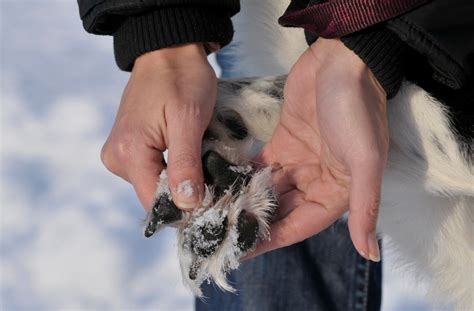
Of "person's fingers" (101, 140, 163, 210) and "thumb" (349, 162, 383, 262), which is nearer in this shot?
"thumb" (349, 162, 383, 262)

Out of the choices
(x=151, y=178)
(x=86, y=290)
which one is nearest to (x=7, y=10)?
(x=86, y=290)

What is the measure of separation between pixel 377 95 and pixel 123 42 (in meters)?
0.53

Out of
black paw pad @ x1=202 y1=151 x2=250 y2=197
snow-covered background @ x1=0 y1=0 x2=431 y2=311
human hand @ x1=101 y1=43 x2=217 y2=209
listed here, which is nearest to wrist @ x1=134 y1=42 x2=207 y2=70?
human hand @ x1=101 y1=43 x2=217 y2=209

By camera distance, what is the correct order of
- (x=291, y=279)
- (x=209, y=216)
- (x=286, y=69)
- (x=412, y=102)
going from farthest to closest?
(x=291, y=279) < (x=286, y=69) < (x=412, y=102) < (x=209, y=216)

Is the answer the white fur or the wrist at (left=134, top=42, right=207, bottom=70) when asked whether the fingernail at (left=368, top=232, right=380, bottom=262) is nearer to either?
the white fur

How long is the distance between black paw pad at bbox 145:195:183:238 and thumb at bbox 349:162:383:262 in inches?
11.5

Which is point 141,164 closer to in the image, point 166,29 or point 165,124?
point 165,124

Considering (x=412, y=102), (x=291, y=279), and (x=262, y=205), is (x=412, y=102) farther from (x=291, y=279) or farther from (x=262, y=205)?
(x=291, y=279)

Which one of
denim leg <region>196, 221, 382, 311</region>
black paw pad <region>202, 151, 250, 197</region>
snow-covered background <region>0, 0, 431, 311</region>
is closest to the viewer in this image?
black paw pad <region>202, 151, 250, 197</region>

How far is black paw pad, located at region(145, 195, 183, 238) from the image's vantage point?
46.1 inches

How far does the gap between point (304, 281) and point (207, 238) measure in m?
0.97

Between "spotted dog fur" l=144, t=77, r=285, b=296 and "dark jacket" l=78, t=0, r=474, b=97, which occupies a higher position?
"dark jacket" l=78, t=0, r=474, b=97

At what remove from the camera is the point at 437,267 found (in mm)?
1467

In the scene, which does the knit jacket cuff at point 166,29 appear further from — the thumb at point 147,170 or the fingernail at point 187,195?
the fingernail at point 187,195
